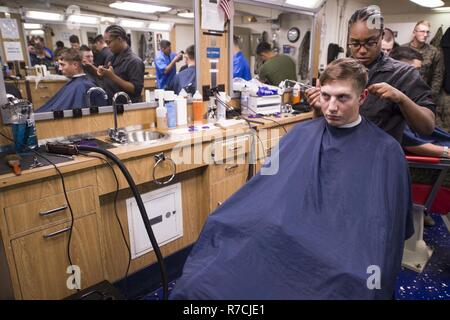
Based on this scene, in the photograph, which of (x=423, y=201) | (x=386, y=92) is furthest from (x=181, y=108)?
(x=423, y=201)

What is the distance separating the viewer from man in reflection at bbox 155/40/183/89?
2.49m

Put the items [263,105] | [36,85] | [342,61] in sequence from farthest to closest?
[263,105], [36,85], [342,61]

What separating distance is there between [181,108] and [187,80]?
36 centimetres

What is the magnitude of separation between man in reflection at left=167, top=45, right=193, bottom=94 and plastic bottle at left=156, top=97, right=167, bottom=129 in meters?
0.29

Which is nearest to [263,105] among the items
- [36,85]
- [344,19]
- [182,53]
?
[182,53]

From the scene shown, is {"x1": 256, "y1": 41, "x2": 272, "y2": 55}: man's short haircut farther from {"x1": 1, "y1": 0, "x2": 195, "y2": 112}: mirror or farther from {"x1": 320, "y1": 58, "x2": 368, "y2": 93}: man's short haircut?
{"x1": 320, "y1": 58, "x2": 368, "y2": 93}: man's short haircut

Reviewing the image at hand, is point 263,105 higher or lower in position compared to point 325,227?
higher

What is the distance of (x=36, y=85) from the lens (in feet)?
6.26

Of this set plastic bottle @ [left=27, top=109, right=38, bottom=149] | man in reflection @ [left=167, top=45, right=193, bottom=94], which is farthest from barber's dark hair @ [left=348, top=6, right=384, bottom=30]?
plastic bottle @ [left=27, top=109, right=38, bottom=149]

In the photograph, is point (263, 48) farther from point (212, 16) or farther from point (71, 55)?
point (71, 55)

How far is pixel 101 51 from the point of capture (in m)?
2.19

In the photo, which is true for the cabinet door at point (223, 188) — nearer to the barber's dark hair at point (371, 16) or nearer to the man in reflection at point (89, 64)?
the man in reflection at point (89, 64)
